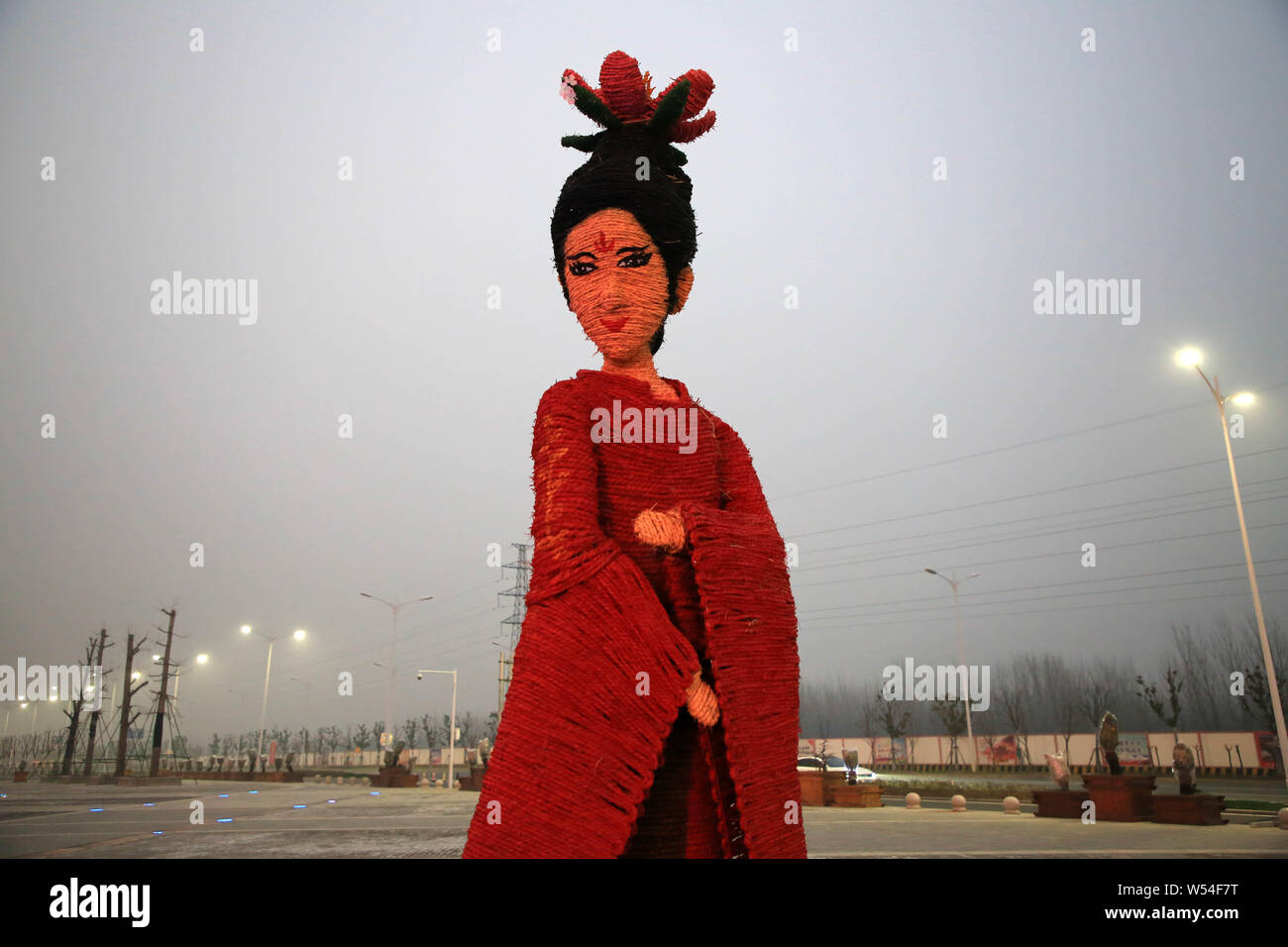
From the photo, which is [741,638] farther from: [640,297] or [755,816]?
[640,297]

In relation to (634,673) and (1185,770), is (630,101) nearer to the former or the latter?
(634,673)

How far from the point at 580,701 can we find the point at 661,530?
628 millimetres

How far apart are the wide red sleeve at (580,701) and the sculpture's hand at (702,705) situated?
0.27 feet

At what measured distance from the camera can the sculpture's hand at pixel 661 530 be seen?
8.68ft

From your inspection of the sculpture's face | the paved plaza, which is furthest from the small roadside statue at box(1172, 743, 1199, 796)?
the sculpture's face

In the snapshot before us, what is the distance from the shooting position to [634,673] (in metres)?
2.38

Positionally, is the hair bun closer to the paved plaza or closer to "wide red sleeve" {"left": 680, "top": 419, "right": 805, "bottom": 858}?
"wide red sleeve" {"left": 680, "top": 419, "right": 805, "bottom": 858}

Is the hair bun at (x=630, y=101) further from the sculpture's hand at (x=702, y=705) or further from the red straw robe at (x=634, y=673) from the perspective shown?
the sculpture's hand at (x=702, y=705)

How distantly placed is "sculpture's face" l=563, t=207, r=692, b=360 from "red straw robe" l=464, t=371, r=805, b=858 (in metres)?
0.34

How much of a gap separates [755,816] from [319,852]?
5.97m
